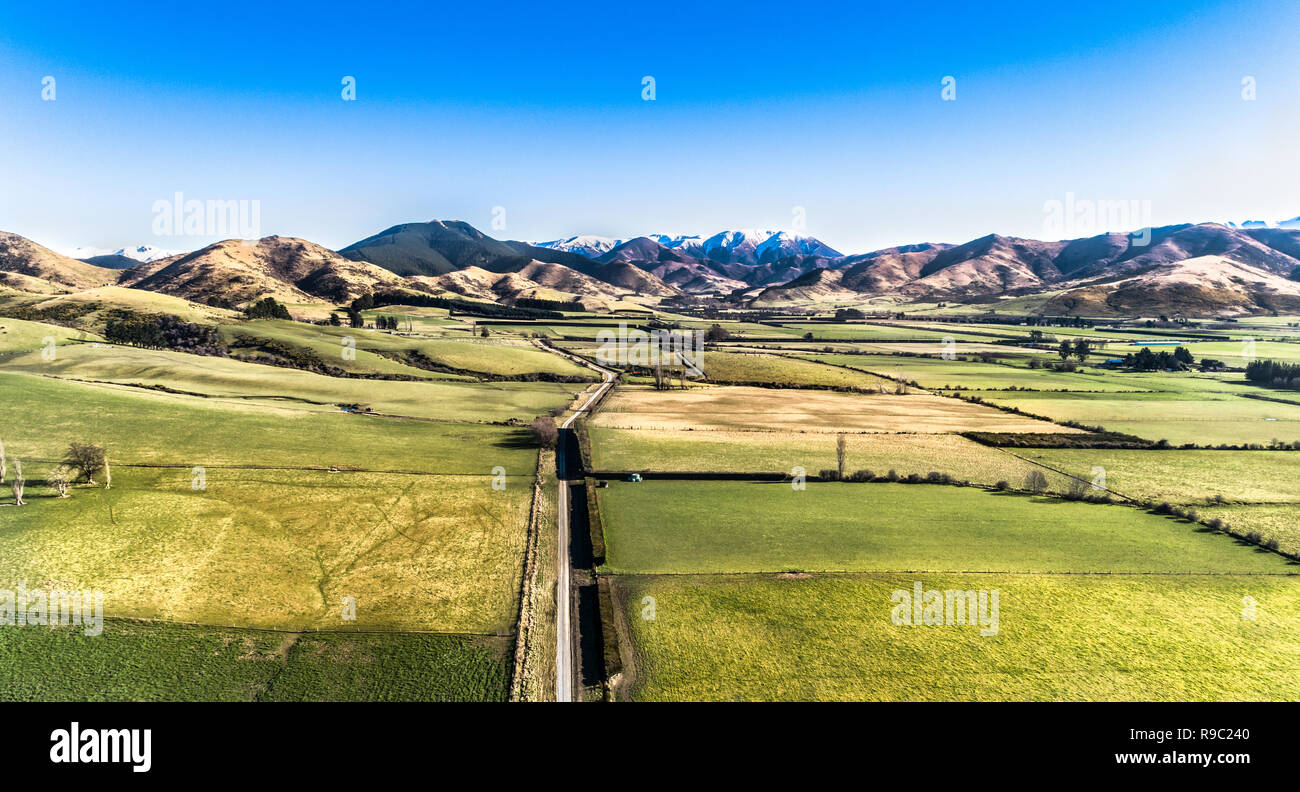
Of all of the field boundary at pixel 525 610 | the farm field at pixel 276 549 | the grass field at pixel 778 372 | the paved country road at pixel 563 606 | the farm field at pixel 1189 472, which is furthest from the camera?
the grass field at pixel 778 372

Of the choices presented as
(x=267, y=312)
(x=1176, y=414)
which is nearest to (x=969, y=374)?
(x=1176, y=414)

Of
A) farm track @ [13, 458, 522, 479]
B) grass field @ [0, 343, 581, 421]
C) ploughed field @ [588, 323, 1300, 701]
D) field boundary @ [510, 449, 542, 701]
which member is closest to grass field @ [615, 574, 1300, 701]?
ploughed field @ [588, 323, 1300, 701]

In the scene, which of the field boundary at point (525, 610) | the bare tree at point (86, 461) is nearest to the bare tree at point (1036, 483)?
the field boundary at point (525, 610)

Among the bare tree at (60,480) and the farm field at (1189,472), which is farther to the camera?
the farm field at (1189,472)

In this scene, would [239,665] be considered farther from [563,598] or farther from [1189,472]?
[1189,472]

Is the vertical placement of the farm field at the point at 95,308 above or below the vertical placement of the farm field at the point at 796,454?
above

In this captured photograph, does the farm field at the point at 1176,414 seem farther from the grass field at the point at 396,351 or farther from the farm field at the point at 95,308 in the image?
the farm field at the point at 95,308

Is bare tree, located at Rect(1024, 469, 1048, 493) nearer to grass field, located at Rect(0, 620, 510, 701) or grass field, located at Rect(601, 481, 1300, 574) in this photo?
grass field, located at Rect(601, 481, 1300, 574)
